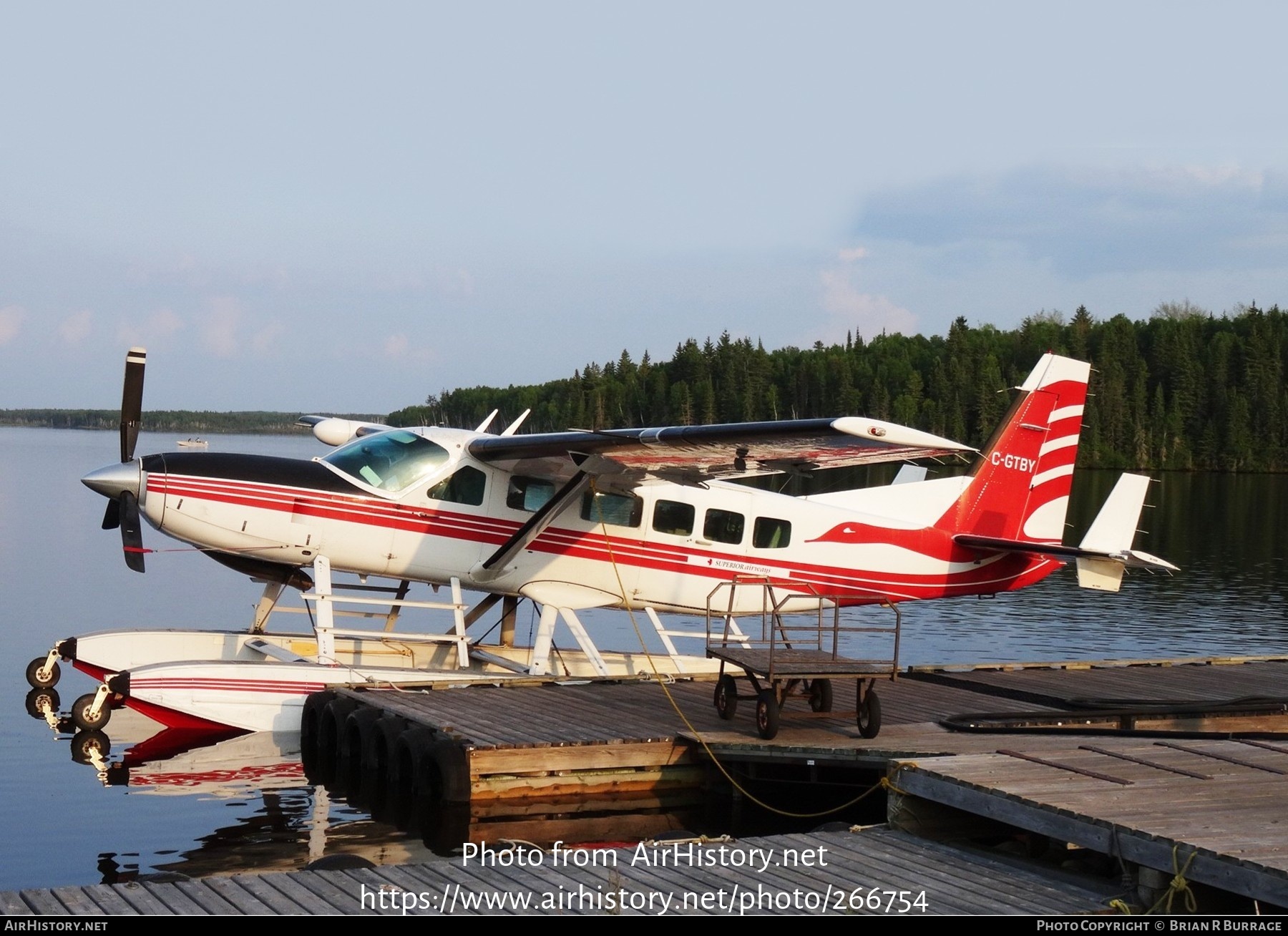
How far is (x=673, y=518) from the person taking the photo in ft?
46.8

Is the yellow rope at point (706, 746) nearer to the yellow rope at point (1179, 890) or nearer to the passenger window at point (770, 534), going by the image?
the passenger window at point (770, 534)

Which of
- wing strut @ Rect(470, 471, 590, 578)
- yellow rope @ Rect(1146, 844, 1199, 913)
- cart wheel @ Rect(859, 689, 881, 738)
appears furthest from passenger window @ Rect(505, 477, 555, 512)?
yellow rope @ Rect(1146, 844, 1199, 913)

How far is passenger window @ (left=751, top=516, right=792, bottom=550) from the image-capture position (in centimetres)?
1451

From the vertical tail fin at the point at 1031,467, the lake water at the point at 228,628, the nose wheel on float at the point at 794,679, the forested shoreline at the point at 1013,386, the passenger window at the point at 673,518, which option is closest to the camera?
the lake water at the point at 228,628

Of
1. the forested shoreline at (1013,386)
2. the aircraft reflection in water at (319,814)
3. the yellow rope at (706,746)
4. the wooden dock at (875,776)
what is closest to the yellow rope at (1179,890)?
the wooden dock at (875,776)

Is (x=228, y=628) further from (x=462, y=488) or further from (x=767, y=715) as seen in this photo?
(x=767, y=715)

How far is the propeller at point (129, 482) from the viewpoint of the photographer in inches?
491

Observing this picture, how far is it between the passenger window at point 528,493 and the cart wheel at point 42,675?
5308mm

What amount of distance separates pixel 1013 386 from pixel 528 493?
98246 mm

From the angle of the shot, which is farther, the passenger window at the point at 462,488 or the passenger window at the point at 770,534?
the passenger window at the point at 770,534

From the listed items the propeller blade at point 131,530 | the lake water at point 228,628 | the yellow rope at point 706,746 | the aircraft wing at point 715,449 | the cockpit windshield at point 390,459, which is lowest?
the lake water at point 228,628

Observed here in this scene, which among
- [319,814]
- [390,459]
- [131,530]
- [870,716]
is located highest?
[390,459]

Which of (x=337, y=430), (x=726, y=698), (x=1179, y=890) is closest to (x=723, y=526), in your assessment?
(x=726, y=698)

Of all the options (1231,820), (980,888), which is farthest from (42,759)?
(1231,820)
